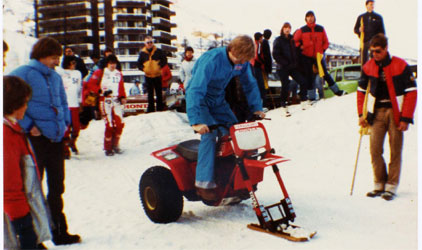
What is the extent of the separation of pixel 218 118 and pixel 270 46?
329cm

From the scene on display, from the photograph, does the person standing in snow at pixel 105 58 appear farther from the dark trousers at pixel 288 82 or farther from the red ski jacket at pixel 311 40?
the dark trousers at pixel 288 82

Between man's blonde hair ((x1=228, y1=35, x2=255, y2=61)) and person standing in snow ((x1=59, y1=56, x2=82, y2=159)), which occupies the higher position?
man's blonde hair ((x1=228, y1=35, x2=255, y2=61))

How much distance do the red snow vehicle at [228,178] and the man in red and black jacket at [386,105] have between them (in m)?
0.81

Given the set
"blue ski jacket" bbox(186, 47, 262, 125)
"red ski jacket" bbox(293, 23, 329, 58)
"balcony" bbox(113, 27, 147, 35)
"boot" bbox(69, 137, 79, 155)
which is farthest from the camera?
"red ski jacket" bbox(293, 23, 329, 58)

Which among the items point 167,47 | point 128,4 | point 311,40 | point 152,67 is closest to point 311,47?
point 311,40

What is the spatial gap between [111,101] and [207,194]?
1982 mm

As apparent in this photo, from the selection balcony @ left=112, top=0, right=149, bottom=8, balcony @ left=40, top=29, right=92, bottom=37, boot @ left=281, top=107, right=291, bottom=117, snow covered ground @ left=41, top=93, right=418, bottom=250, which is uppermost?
balcony @ left=112, top=0, right=149, bottom=8

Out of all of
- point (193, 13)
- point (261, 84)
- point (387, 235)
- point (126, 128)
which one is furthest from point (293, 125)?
point (387, 235)

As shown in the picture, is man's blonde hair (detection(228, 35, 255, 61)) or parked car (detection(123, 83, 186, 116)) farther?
parked car (detection(123, 83, 186, 116))

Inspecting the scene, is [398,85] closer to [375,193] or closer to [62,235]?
[375,193]

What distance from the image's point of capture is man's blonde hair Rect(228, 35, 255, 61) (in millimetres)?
2217

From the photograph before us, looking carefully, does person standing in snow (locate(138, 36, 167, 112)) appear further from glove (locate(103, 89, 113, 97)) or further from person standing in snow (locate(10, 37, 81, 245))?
person standing in snow (locate(10, 37, 81, 245))

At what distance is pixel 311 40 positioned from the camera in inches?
177

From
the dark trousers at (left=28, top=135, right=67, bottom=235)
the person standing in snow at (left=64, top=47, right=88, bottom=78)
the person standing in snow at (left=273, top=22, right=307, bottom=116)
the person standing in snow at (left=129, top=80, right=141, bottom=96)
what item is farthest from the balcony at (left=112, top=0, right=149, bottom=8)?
the person standing in snow at (left=273, top=22, right=307, bottom=116)
